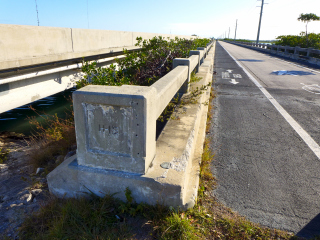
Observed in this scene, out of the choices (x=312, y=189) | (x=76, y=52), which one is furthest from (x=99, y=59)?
(x=312, y=189)

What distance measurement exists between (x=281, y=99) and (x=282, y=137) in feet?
11.2

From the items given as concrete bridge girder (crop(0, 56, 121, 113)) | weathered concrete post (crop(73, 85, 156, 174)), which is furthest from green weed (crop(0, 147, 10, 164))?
weathered concrete post (crop(73, 85, 156, 174))

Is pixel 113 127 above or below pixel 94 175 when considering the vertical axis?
above

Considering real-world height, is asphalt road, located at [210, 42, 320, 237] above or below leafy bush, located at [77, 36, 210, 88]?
below

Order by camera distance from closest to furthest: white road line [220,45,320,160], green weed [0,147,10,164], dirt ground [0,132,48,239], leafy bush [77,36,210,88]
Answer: dirt ground [0,132,48,239], white road line [220,45,320,160], green weed [0,147,10,164], leafy bush [77,36,210,88]

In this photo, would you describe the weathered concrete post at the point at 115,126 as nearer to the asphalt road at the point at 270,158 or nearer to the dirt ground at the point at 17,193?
the dirt ground at the point at 17,193

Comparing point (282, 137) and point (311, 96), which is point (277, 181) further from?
point (311, 96)

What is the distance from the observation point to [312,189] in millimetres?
3270

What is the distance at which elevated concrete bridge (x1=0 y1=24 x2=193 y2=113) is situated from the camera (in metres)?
5.16

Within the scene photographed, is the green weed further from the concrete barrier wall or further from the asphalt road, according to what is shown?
the asphalt road

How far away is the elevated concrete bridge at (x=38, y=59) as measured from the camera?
5160 millimetres

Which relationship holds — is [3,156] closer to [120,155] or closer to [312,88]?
[120,155]

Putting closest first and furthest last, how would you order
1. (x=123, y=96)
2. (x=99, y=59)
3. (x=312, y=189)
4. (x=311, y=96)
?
(x=123, y=96), (x=312, y=189), (x=311, y=96), (x=99, y=59)

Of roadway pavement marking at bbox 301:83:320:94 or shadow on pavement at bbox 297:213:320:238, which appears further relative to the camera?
roadway pavement marking at bbox 301:83:320:94
